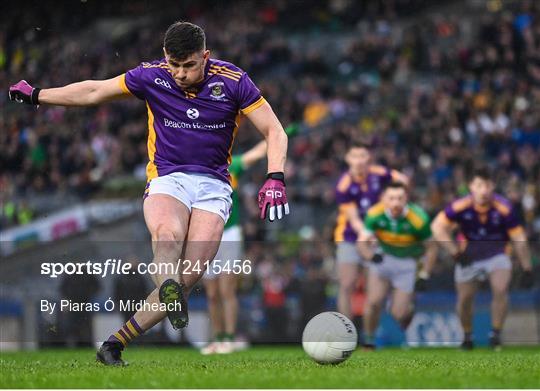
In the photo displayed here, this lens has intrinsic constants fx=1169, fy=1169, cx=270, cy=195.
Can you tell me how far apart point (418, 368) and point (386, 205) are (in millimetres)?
6126

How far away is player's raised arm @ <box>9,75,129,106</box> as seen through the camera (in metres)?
9.18

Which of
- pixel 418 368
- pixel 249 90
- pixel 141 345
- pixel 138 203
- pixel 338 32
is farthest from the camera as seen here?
pixel 338 32

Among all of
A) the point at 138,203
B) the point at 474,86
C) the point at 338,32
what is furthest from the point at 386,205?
the point at 338,32

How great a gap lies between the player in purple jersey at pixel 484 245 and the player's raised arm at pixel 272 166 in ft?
19.6

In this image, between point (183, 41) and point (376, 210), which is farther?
point (376, 210)

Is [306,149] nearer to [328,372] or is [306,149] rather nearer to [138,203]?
[138,203]

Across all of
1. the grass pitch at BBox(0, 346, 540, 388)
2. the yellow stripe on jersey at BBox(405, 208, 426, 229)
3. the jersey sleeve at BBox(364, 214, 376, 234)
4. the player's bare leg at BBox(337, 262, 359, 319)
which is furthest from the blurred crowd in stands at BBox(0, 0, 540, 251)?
the grass pitch at BBox(0, 346, 540, 388)

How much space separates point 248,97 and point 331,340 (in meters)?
2.00

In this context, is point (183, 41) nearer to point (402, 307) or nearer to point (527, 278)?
point (402, 307)

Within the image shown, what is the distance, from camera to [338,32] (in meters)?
31.5

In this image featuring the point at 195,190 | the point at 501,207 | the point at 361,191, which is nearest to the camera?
the point at 195,190

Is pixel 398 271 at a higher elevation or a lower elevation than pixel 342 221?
lower

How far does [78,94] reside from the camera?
9180 mm

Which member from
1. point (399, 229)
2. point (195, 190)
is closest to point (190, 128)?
point (195, 190)
